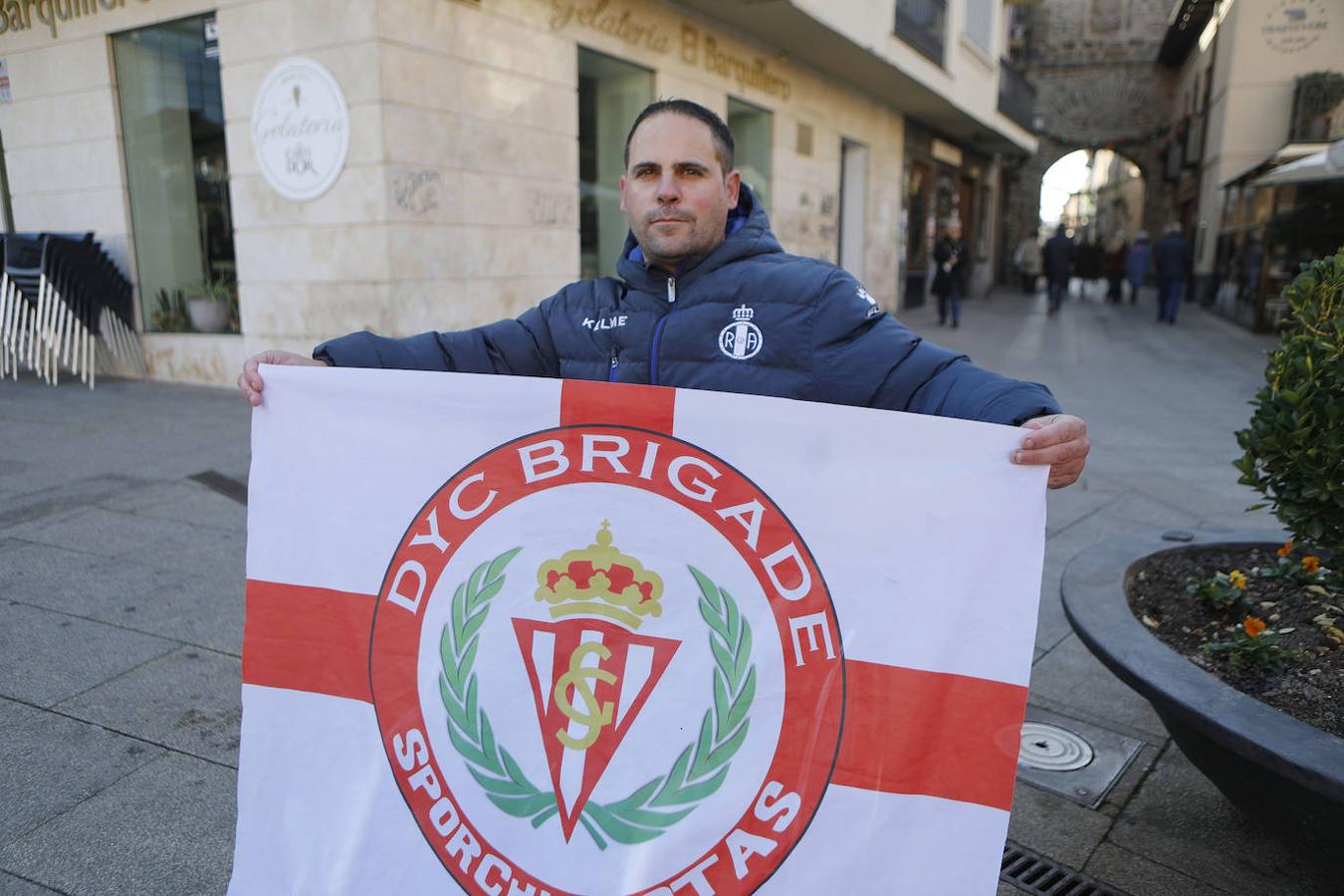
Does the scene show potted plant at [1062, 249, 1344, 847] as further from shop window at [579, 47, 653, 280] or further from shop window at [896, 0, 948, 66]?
shop window at [896, 0, 948, 66]

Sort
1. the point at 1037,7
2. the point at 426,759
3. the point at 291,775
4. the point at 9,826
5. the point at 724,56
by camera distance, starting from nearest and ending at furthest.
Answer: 1. the point at 426,759
2. the point at 291,775
3. the point at 9,826
4. the point at 724,56
5. the point at 1037,7

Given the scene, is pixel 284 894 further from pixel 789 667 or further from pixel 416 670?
pixel 789 667

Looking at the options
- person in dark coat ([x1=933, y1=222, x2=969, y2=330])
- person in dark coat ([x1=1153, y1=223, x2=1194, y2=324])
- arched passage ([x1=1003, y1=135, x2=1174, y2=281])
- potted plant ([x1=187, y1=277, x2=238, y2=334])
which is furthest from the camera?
arched passage ([x1=1003, y1=135, x2=1174, y2=281])

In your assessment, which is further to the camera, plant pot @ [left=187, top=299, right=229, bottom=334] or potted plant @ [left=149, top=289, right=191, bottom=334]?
potted plant @ [left=149, top=289, right=191, bottom=334]

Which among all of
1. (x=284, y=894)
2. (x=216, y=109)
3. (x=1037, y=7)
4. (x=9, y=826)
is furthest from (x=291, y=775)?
(x=1037, y=7)

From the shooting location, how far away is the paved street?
2.29 metres

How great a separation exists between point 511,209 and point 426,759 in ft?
24.4

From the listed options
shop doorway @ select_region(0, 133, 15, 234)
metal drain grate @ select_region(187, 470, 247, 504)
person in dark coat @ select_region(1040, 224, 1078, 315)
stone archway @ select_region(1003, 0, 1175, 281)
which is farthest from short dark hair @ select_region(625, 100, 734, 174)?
stone archway @ select_region(1003, 0, 1175, 281)

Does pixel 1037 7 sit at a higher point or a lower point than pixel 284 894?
higher

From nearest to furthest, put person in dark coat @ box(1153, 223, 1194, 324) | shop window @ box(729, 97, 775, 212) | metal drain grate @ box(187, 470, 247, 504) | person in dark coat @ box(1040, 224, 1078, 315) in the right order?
metal drain grate @ box(187, 470, 247, 504)
shop window @ box(729, 97, 775, 212)
person in dark coat @ box(1153, 223, 1194, 324)
person in dark coat @ box(1040, 224, 1078, 315)

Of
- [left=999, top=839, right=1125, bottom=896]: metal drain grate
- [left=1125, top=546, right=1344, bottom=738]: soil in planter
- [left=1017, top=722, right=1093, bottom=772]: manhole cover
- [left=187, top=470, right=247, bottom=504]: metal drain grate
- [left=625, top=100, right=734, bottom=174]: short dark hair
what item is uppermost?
[left=625, top=100, right=734, bottom=174]: short dark hair

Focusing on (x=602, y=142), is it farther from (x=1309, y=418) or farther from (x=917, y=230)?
(x=917, y=230)

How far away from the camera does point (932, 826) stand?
165 cm

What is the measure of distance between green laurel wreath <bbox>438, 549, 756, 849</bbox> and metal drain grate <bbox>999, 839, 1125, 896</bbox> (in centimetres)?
95
